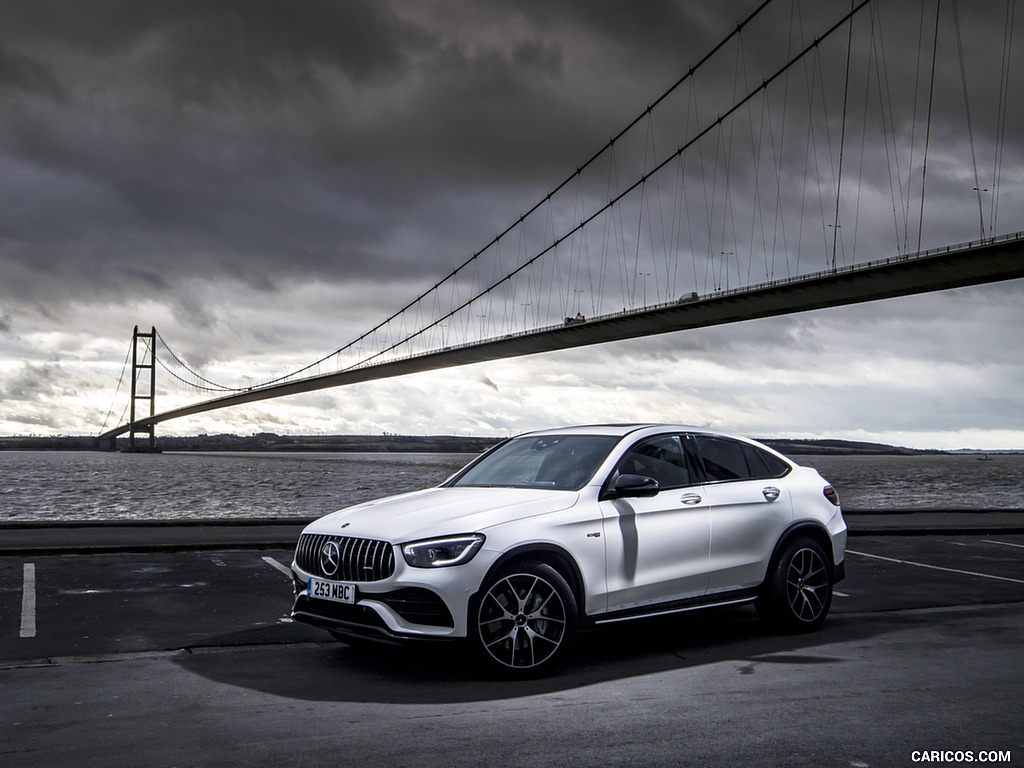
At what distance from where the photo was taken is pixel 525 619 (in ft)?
19.4

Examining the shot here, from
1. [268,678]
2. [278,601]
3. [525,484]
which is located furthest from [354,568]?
[278,601]

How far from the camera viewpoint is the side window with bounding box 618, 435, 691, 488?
6.84 meters

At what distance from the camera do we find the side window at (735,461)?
7285 mm

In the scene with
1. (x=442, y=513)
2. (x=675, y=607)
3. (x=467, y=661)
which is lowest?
(x=467, y=661)

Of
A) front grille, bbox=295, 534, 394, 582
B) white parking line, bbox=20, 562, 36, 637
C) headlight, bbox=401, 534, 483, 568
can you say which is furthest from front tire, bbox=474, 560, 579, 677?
white parking line, bbox=20, 562, 36, 637

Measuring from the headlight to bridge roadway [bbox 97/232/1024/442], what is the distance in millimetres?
36605

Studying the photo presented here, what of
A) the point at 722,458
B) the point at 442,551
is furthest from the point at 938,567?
the point at 442,551

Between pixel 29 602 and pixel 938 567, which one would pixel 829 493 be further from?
pixel 29 602

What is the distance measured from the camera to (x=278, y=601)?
8.69m

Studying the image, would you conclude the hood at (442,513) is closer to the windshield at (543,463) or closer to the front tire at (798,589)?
the windshield at (543,463)

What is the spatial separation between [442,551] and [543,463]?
4.54ft

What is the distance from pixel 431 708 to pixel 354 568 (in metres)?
1.11

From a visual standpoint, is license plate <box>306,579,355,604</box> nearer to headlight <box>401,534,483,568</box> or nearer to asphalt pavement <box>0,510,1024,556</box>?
headlight <box>401,534,483,568</box>

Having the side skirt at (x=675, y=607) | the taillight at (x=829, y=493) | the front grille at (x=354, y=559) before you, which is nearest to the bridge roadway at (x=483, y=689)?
the side skirt at (x=675, y=607)
